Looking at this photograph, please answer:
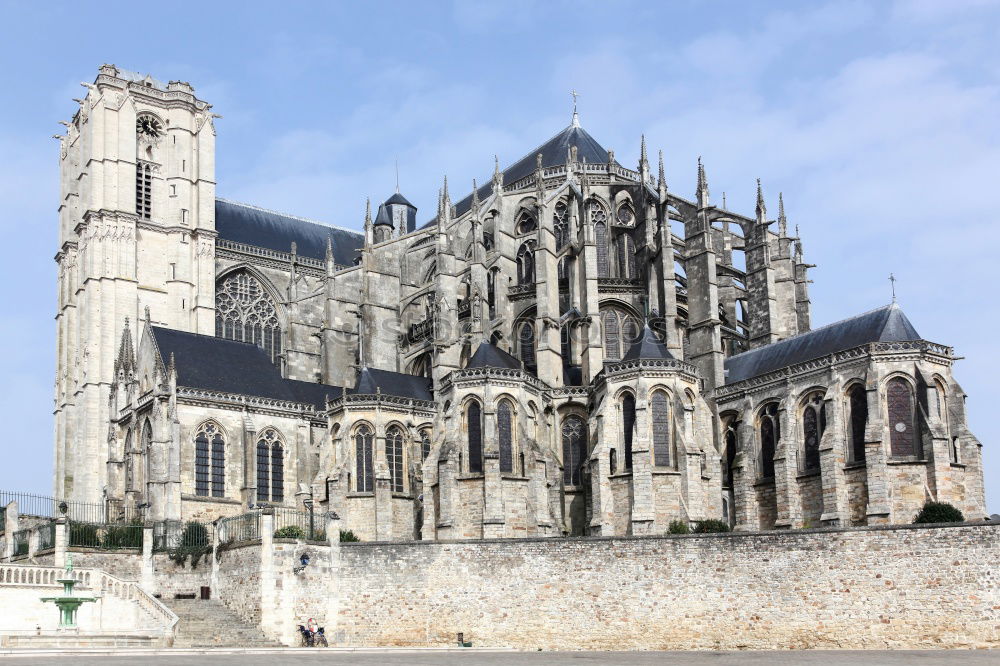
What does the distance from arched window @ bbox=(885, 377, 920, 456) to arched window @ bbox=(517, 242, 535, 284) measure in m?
16.8

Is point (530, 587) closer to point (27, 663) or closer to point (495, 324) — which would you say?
point (27, 663)

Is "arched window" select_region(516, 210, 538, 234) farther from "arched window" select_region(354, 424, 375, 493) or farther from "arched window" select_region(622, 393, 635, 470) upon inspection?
"arched window" select_region(354, 424, 375, 493)

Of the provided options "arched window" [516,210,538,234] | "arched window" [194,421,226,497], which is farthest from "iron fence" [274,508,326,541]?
"arched window" [516,210,538,234]

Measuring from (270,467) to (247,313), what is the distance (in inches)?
610

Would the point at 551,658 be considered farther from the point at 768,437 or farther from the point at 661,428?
the point at 768,437

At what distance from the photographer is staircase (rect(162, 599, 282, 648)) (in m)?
29.5

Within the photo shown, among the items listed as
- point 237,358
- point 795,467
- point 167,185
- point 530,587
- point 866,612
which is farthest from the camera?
point 167,185

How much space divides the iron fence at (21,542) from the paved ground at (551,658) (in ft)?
39.6

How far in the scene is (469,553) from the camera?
105ft

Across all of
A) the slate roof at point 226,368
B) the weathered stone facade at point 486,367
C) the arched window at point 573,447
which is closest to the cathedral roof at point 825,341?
the weathered stone facade at point 486,367

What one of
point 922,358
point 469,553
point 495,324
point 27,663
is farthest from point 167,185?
point 27,663

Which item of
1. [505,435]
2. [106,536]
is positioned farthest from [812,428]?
[106,536]

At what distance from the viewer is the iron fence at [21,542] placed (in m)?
35.5

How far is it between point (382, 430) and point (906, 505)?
16.6 meters
